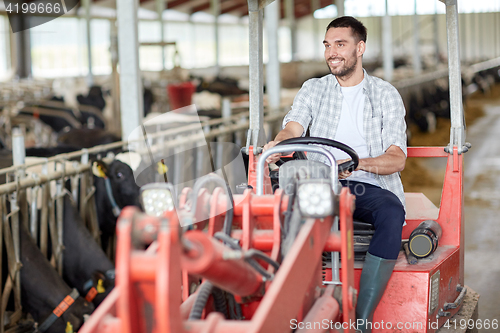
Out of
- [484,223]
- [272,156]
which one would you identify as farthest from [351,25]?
[484,223]

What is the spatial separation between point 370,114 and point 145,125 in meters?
1.12

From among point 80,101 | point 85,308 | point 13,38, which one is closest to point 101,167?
point 85,308

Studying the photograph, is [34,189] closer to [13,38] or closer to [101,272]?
[101,272]

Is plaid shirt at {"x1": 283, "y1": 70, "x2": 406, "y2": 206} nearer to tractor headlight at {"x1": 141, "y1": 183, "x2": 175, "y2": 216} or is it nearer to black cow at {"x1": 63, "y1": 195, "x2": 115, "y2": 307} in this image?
tractor headlight at {"x1": 141, "y1": 183, "x2": 175, "y2": 216}

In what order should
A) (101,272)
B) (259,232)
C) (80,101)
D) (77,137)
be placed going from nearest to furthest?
(259,232) → (101,272) → (77,137) → (80,101)

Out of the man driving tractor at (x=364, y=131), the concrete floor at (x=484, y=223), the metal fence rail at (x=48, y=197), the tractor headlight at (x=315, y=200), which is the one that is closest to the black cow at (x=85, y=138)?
the metal fence rail at (x=48, y=197)

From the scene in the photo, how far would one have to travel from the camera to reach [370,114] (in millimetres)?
2715

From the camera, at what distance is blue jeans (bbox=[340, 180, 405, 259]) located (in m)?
2.41

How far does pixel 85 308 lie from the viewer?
3346mm

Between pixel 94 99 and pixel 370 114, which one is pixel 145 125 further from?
pixel 94 99

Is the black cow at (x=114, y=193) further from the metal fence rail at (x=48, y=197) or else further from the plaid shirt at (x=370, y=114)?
the plaid shirt at (x=370, y=114)

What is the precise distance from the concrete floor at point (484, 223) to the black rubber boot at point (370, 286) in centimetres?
143

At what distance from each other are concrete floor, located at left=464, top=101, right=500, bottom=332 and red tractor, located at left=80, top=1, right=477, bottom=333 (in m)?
1.19

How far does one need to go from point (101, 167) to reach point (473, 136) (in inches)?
392
